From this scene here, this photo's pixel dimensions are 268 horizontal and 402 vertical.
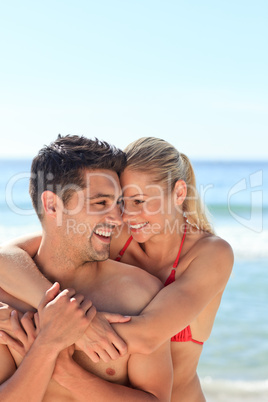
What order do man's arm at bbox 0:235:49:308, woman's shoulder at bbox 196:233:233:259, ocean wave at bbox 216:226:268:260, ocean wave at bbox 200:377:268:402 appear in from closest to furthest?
man's arm at bbox 0:235:49:308 < woman's shoulder at bbox 196:233:233:259 < ocean wave at bbox 200:377:268:402 < ocean wave at bbox 216:226:268:260

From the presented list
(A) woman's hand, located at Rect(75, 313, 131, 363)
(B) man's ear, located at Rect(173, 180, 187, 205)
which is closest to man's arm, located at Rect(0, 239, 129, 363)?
(A) woman's hand, located at Rect(75, 313, 131, 363)

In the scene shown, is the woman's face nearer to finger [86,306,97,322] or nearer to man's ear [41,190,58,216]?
man's ear [41,190,58,216]

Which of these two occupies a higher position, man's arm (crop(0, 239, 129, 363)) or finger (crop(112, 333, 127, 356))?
man's arm (crop(0, 239, 129, 363))

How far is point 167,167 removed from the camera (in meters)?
3.06

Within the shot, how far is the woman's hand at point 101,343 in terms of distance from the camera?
7.47 ft

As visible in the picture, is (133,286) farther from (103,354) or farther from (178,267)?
(178,267)

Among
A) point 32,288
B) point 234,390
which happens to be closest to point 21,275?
point 32,288

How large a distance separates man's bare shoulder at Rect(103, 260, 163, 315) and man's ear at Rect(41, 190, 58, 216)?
0.39 metres

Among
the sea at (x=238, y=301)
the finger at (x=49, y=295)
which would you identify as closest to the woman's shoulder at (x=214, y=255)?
the sea at (x=238, y=301)

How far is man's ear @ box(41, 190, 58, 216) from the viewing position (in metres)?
2.53

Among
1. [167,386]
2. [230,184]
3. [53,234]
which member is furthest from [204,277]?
[230,184]

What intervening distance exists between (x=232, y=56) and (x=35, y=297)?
3923 cm

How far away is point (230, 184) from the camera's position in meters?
28.6

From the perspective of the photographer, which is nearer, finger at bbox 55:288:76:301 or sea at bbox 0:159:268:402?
finger at bbox 55:288:76:301
